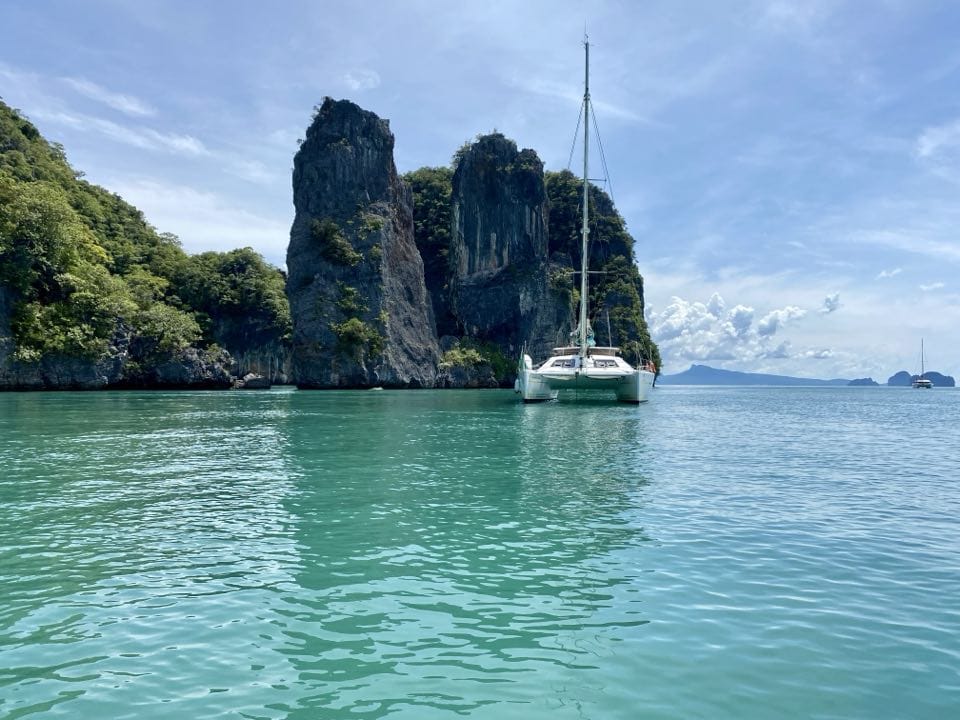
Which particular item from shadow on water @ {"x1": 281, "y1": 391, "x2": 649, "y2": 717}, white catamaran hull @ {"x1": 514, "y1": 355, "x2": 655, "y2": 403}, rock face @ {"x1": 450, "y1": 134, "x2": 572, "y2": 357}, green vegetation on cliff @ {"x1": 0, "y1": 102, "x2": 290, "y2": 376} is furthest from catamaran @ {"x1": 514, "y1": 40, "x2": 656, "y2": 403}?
rock face @ {"x1": 450, "y1": 134, "x2": 572, "y2": 357}

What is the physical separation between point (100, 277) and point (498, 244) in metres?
56.7

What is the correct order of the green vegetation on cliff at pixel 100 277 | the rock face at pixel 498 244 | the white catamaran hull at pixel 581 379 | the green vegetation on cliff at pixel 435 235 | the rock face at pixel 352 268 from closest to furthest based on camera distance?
the white catamaran hull at pixel 581 379 < the green vegetation on cliff at pixel 100 277 < the rock face at pixel 352 268 < the rock face at pixel 498 244 < the green vegetation on cliff at pixel 435 235

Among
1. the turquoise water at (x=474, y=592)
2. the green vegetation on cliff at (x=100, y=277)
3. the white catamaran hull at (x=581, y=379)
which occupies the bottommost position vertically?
the turquoise water at (x=474, y=592)

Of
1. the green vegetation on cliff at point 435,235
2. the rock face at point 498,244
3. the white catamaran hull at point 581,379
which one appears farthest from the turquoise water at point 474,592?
the green vegetation on cliff at point 435,235

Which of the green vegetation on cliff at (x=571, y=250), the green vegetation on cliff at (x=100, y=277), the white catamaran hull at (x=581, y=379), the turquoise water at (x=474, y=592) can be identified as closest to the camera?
the turquoise water at (x=474, y=592)

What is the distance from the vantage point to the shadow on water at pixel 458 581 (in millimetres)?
4648

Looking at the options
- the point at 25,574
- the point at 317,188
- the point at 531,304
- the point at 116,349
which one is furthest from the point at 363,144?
the point at 25,574

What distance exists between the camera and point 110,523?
9.37 metres

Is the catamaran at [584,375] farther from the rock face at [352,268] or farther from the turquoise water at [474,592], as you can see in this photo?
the rock face at [352,268]

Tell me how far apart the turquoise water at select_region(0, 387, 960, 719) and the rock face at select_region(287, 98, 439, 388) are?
198 ft

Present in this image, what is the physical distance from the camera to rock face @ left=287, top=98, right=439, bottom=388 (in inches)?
2965

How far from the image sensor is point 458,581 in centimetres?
695

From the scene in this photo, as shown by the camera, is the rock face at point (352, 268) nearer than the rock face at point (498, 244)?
Yes

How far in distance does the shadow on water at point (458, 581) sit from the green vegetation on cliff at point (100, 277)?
5702 centimetres
